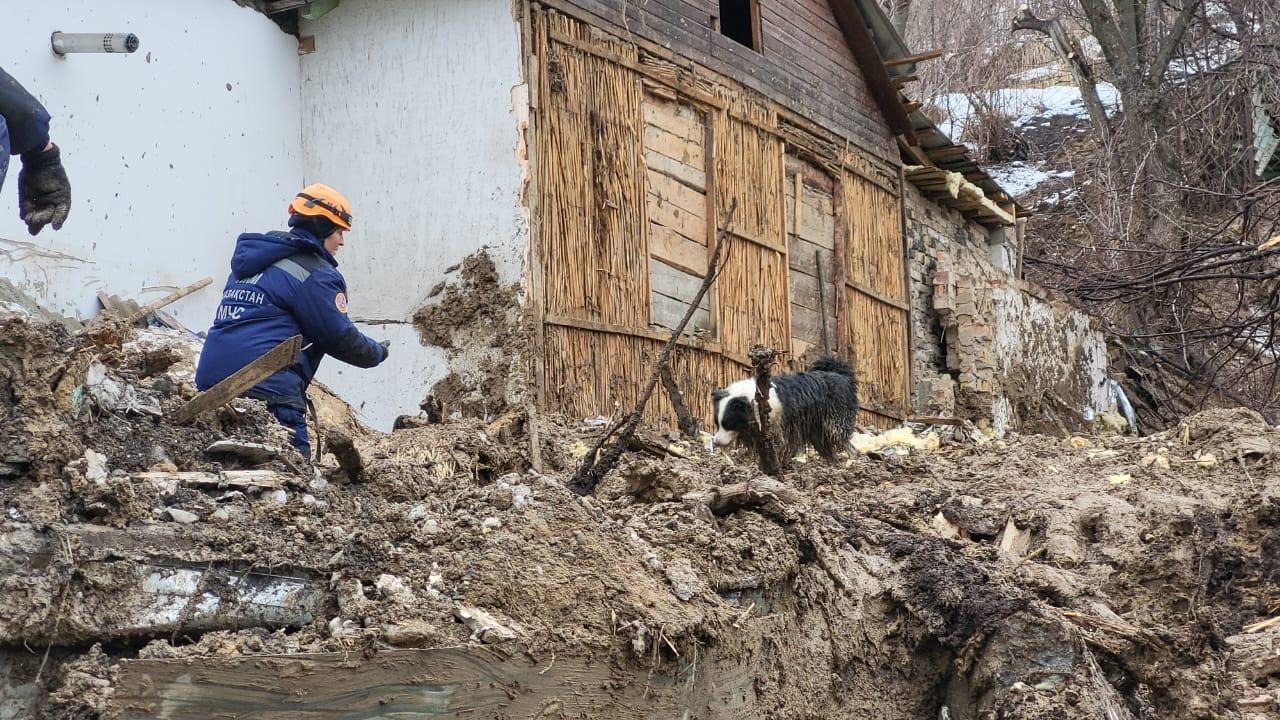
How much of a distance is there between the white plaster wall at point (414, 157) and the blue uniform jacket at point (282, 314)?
13.2 ft

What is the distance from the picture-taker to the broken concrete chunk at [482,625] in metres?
3.79

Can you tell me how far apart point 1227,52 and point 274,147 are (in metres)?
15.5

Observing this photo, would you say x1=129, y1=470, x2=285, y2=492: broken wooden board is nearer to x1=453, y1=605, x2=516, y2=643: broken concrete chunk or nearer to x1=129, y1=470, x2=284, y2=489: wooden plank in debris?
x1=129, y1=470, x2=284, y2=489: wooden plank in debris

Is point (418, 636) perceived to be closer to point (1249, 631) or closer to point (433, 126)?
point (1249, 631)

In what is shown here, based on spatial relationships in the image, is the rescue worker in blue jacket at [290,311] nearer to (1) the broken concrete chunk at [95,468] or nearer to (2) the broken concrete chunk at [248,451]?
(2) the broken concrete chunk at [248,451]

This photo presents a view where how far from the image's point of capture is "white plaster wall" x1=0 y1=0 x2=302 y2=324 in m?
8.83

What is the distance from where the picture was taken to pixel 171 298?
960cm

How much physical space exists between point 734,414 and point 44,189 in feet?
16.9

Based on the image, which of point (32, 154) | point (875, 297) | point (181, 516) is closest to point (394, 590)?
point (181, 516)

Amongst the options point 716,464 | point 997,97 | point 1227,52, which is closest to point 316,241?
point 716,464

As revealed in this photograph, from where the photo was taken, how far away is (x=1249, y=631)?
6.24m

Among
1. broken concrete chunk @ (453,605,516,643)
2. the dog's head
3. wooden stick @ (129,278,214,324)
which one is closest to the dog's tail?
the dog's head

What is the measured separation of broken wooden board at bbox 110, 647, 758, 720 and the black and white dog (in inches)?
220

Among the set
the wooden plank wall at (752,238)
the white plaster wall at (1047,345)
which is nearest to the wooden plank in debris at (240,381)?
the wooden plank wall at (752,238)
